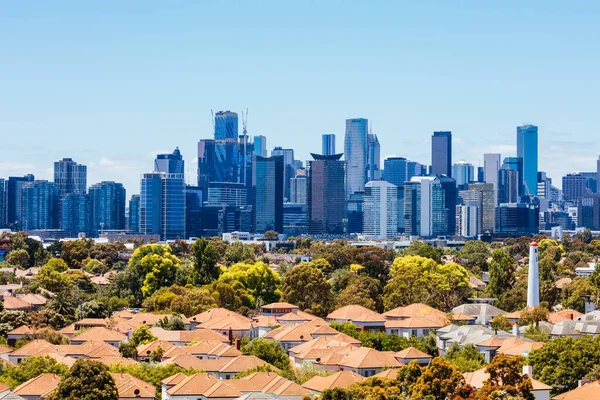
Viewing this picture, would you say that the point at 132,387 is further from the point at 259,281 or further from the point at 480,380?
the point at 259,281

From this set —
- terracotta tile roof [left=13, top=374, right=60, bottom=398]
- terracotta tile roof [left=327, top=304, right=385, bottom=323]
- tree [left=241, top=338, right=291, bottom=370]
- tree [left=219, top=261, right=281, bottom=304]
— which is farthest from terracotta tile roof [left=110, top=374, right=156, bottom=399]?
tree [left=219, top=261, right=281, bottom=304]

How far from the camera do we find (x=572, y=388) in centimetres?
5128

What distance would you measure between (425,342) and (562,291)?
33.7 metres

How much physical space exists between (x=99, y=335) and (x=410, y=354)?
1586 cm

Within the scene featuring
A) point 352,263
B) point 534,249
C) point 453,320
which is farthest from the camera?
point 352,263

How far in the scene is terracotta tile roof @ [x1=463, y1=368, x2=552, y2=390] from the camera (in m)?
48.1

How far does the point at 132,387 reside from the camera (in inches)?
1900

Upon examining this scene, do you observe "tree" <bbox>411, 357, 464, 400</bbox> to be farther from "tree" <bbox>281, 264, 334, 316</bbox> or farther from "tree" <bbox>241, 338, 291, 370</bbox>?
"tree" <bbox>281, 264, 334, 316</bbox>

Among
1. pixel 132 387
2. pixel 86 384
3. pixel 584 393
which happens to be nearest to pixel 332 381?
pixel 132 387

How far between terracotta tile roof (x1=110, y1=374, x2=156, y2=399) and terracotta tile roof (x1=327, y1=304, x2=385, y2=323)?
2483 cm

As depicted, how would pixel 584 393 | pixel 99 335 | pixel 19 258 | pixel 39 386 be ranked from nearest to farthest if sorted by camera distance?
pixel 584 393, pixel 39 386, pixel 99 335, pixel 19 258

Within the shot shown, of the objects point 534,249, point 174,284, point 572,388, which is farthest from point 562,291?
point 572,388

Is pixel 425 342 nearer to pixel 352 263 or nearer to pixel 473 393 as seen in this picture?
pixel 473 393

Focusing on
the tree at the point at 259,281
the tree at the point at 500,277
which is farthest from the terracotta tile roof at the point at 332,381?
the tree at the point at 500,277
